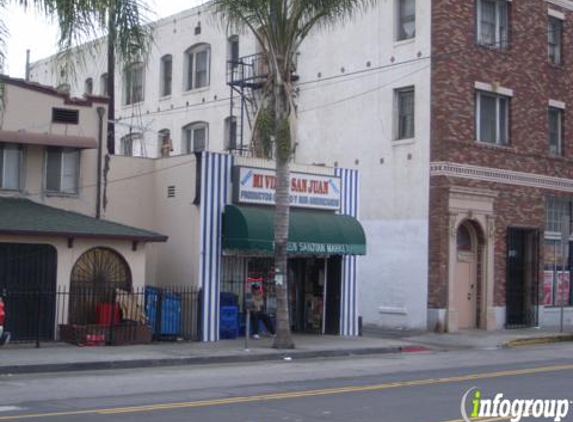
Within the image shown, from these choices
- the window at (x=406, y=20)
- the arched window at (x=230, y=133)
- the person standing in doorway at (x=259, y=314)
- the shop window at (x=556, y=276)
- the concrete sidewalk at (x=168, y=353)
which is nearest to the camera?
the concrete sidewalk at (x=168, y=353)

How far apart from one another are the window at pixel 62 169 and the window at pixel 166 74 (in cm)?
1502

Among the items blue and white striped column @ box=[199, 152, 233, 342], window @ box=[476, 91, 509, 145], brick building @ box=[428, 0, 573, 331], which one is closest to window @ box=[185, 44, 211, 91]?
brick building @ box=[428, 0, 573, 331]

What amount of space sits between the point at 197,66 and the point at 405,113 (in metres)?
11.4

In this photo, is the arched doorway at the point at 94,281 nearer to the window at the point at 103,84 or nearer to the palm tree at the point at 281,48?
the palm tree at the point at 281,48

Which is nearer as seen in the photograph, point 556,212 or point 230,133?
point 556,212

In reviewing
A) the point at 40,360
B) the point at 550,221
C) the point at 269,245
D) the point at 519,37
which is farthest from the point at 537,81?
the point at 40,360

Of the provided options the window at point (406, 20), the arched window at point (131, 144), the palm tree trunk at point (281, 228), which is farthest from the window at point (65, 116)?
the arched window at point (131, 144)

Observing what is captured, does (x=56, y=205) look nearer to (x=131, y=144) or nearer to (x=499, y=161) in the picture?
(x=499, y=161)

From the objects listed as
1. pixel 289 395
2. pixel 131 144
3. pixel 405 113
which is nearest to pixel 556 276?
pixel 405 113

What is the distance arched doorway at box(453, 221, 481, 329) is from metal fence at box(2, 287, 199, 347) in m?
9.98

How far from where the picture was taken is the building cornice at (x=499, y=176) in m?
29.2

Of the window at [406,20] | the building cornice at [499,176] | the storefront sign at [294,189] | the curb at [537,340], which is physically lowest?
the curb at [537,340]

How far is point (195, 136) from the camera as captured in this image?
128 feet

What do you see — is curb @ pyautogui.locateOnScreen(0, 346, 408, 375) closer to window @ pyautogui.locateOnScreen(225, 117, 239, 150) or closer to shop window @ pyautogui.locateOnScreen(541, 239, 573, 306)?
shop window @ pyautogui.locateOnScreen(541, 239, 573, 306)
